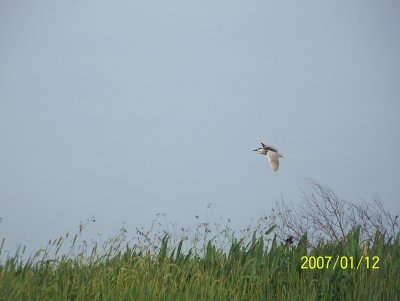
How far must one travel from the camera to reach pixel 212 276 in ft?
29.3

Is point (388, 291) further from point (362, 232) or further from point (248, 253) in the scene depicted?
point (248, 253)

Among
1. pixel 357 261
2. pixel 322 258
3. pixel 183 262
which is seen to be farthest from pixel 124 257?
pixel 357 261

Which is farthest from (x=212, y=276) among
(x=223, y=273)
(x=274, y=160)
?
(x=274, y=160)

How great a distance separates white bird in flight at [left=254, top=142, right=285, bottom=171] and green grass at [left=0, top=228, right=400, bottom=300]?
3112mm

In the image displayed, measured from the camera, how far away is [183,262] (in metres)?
9.66

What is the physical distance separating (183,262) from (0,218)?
348cm

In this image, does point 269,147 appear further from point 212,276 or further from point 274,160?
point 212,276
